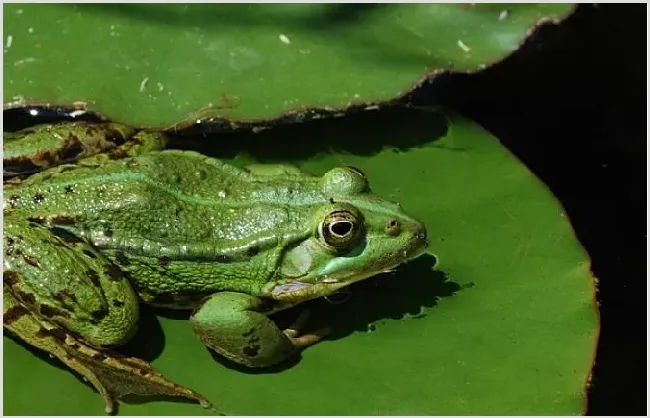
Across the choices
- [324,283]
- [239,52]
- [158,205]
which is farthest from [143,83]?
[324,283]

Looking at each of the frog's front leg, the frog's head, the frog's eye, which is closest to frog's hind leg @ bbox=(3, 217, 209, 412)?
the frog's front leg

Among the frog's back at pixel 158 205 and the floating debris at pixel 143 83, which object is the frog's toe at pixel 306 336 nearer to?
the frog's back at pixel 158 205

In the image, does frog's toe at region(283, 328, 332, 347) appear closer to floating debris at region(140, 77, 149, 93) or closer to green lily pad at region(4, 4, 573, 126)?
green lily pad at region(4, 4, 573, 126)

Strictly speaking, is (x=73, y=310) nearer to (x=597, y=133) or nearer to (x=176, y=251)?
(x=176, y=251)

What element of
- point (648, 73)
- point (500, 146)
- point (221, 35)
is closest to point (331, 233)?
point (500, 146)

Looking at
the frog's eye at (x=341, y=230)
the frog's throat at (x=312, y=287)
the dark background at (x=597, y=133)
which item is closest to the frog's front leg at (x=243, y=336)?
the frog's throat at (x=312, y=287)

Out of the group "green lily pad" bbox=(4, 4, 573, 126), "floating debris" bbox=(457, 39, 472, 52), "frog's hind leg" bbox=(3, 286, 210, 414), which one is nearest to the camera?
"frog's hind leg" bbox=(3, 286, 210, 414)

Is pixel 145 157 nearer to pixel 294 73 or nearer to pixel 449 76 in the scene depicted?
pixel 294 73

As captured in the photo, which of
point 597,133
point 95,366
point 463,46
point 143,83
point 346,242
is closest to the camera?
point 95,366
